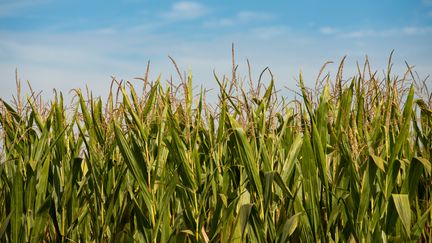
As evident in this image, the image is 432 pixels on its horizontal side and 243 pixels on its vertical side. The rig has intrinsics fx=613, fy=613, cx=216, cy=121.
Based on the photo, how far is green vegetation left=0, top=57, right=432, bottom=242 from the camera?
325 cm

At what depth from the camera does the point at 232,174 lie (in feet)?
11.4

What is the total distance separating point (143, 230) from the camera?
11.3ft

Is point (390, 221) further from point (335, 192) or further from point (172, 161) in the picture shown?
point (172, 161)

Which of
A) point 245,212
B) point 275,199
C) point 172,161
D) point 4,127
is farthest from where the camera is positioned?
point 4,127

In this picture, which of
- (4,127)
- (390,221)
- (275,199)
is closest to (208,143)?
(275,199)

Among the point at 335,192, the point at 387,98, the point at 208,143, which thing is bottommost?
the point at 335,192

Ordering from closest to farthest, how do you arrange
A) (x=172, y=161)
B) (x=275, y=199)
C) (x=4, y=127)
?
(x=275, y=199)
(x=172, y=161)
(x=4, y=127)

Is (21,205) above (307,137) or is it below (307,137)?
below

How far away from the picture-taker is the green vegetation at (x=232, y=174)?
128 inches

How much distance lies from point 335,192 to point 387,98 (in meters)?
0.77

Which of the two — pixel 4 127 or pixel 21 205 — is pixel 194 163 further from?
pixel 4 127

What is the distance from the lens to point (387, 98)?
3703mm

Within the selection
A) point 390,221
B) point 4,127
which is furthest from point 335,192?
point 4,127

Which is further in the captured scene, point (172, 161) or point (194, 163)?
point (172, 161)
